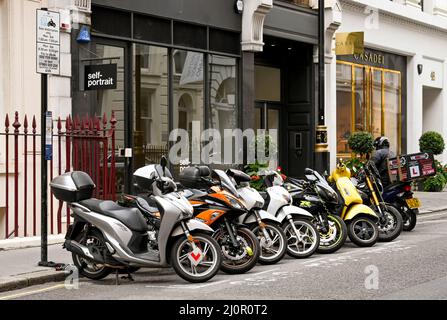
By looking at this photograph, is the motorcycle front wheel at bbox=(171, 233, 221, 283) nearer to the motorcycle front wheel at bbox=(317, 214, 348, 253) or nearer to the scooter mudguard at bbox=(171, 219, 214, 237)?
the scooter mudguard at bbox=(171, 219, 214, 237)

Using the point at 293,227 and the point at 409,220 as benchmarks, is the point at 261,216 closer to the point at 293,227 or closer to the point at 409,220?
the point at 293,227

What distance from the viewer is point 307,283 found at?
8844 millimetres

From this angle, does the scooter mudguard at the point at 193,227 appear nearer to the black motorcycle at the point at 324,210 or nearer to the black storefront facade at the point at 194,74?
the black motorcycle at the point at 324,210

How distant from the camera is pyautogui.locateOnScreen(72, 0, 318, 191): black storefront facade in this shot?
48.5 ft

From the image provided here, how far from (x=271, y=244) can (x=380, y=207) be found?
10.4 feet

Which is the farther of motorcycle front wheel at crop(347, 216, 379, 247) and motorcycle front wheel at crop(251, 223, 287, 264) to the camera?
motorcycle front wheel at crop(347, 216, 379, 247)

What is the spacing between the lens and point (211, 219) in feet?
31.0

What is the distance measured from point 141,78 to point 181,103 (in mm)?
1431

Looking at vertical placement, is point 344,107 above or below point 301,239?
above

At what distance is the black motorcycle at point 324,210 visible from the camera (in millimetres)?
11312

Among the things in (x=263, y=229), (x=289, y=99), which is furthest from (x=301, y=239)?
(x=289, y=99)

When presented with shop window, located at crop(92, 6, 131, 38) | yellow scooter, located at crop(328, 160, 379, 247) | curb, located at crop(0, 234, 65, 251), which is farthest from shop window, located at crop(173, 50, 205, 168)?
yellow scooter, located at crop(328, 160, 379, 247)

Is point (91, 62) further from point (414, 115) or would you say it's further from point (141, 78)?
point (414, 115)
